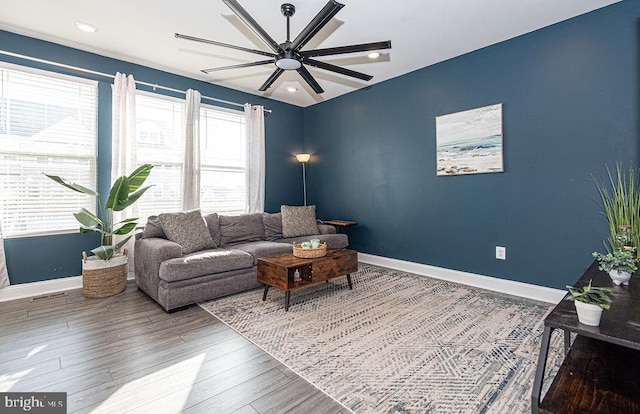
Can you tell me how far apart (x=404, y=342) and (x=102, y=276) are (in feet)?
10.1

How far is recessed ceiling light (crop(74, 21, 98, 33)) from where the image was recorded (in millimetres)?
2997

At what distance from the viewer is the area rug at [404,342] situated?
66.6 inches

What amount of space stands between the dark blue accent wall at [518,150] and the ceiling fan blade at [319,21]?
1920mm

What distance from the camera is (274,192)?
5410mm

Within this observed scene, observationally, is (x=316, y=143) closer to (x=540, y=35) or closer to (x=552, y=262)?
(x=540, y=35)

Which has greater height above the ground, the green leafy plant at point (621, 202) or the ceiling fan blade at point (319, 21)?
the ceiling fan blade at point (319, 21)

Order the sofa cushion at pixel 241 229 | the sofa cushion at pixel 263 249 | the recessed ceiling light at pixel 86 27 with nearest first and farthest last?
the recessed ceiling light at pixel 86 27, the sofa cushion at pixel 263 249, the sofa cushion at pixel 241 229

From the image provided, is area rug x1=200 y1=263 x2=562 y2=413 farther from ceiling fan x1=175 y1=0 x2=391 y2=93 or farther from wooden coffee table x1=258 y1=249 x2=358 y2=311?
ceiling fan x1=175 y1=0 x2=391 y2=93

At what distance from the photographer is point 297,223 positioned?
4.66 meters

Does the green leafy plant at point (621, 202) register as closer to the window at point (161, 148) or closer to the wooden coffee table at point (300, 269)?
the wooden coffee table at point (300, 269)

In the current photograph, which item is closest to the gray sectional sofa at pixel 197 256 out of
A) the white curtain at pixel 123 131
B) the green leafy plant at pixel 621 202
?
the white curtain at pixel 123 131

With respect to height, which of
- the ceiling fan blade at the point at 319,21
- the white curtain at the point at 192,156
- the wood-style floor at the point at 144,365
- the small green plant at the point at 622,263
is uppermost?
the ceiling fan blade at the point at 319,21

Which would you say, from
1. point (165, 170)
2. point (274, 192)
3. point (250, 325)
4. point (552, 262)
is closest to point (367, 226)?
point (274, 192)

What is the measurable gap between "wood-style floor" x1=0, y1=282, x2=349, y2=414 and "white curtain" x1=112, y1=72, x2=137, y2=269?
1.37 meters
